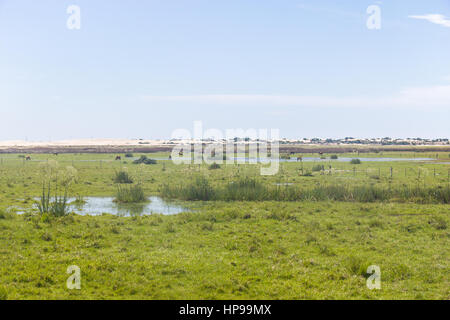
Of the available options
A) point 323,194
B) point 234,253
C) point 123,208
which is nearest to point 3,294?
point 234,253

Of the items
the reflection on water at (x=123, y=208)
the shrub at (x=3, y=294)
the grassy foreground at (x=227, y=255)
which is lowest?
the reflection on water at (x=123, y=208)

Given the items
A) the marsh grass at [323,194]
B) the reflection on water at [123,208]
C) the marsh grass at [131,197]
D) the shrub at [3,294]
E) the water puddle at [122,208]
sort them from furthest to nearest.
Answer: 1. the marsh grass at [131,197]
2. the marsh grass at [323,194]
3. the reflection on water at [123,208]
4. the water puddle at [122,208]
5. the shrub at [3,294]

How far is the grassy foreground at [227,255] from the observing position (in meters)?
10.2

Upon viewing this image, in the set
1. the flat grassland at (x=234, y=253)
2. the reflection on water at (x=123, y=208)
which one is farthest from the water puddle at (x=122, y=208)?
the flat grassland at (x=234, y=253)

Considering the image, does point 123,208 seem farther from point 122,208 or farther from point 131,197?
point 131,197

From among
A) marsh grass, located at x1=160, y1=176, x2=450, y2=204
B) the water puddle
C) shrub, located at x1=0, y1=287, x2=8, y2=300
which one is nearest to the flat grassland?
shrub, located at x1=0, y1=287, x2=8, y2=300

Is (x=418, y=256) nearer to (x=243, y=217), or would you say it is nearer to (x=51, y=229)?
(x=243, y=217)

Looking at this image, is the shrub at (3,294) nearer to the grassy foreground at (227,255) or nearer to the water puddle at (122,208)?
the grassy foreground at (227,255)

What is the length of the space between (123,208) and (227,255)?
12241 mm

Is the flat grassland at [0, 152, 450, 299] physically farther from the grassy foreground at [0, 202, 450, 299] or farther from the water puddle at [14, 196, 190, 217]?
the water puddle at [14, 196, 190, 217]

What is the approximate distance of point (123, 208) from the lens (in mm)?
23859

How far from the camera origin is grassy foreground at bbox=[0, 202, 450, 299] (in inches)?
401

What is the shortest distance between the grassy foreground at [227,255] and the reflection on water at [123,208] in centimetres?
259
